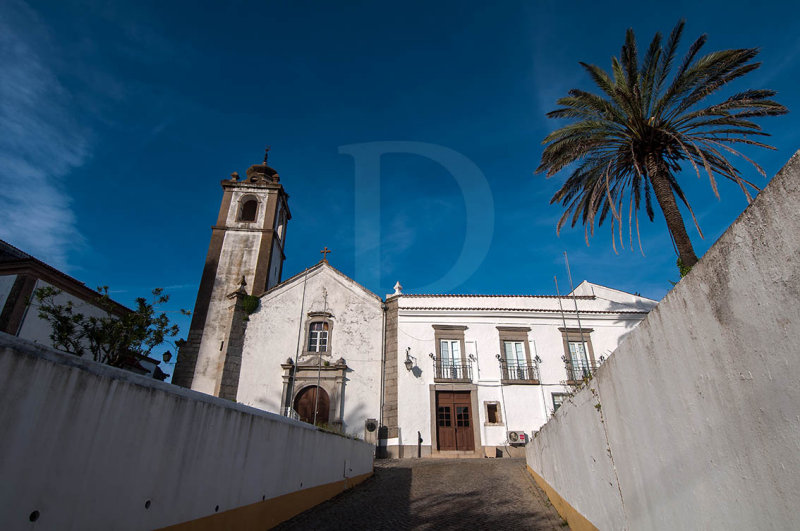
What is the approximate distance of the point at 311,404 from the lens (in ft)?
61.0

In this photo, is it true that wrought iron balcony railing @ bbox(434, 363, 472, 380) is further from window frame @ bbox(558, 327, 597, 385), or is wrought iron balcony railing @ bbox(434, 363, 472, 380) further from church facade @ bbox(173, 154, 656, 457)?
window frame @ bbox(558, 327, 597, 385)

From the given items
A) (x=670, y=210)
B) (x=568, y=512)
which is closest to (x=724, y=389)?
(x=568, y=512)

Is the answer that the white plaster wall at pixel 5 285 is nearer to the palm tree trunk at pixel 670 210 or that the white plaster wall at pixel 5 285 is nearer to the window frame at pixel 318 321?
the window frame at pixel 318 321

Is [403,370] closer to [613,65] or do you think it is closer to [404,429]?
[404,429]

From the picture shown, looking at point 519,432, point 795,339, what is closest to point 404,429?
point 519,432

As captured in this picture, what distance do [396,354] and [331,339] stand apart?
305 cm

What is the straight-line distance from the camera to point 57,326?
13.5 m

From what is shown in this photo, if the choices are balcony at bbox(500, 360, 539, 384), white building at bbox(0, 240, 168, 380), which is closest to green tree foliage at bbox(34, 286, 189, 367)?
white building at bbox(0, 240, 168, 380)

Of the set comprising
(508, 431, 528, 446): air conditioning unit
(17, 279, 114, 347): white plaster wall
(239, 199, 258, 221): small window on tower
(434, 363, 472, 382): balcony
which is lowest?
(508, 431, 528, 446): air conditioning unit

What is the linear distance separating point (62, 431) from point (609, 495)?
4.84 m

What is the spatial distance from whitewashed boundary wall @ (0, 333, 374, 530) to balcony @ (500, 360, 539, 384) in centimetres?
1428

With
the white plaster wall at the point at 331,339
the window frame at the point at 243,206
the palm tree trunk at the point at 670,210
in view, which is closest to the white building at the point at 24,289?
the white plaster wall at the point at 331,339

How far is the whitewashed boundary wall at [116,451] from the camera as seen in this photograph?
2721 mm

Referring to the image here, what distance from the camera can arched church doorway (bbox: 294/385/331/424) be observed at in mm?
18438
